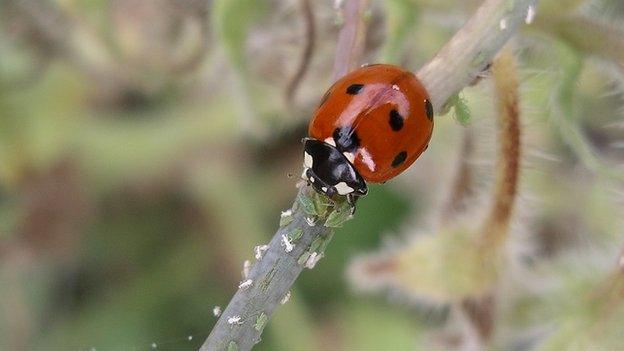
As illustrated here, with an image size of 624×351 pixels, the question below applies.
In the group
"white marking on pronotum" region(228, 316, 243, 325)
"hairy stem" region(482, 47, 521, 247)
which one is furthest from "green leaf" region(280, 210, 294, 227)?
"hairy stem" region(482, 47, 521, 247)

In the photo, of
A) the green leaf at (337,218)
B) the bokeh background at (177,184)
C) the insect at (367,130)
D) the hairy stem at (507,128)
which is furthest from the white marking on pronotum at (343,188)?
the bokeh background at (177,184)

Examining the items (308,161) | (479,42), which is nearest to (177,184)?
(308,161)

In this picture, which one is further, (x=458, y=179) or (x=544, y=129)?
(x=544, y=129)

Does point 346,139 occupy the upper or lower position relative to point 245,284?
upper

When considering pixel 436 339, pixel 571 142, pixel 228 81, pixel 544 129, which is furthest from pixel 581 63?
pixel 228 81

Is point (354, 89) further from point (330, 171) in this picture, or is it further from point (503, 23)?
point (503, 23)

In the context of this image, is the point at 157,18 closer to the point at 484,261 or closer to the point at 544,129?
the point at 544,129
